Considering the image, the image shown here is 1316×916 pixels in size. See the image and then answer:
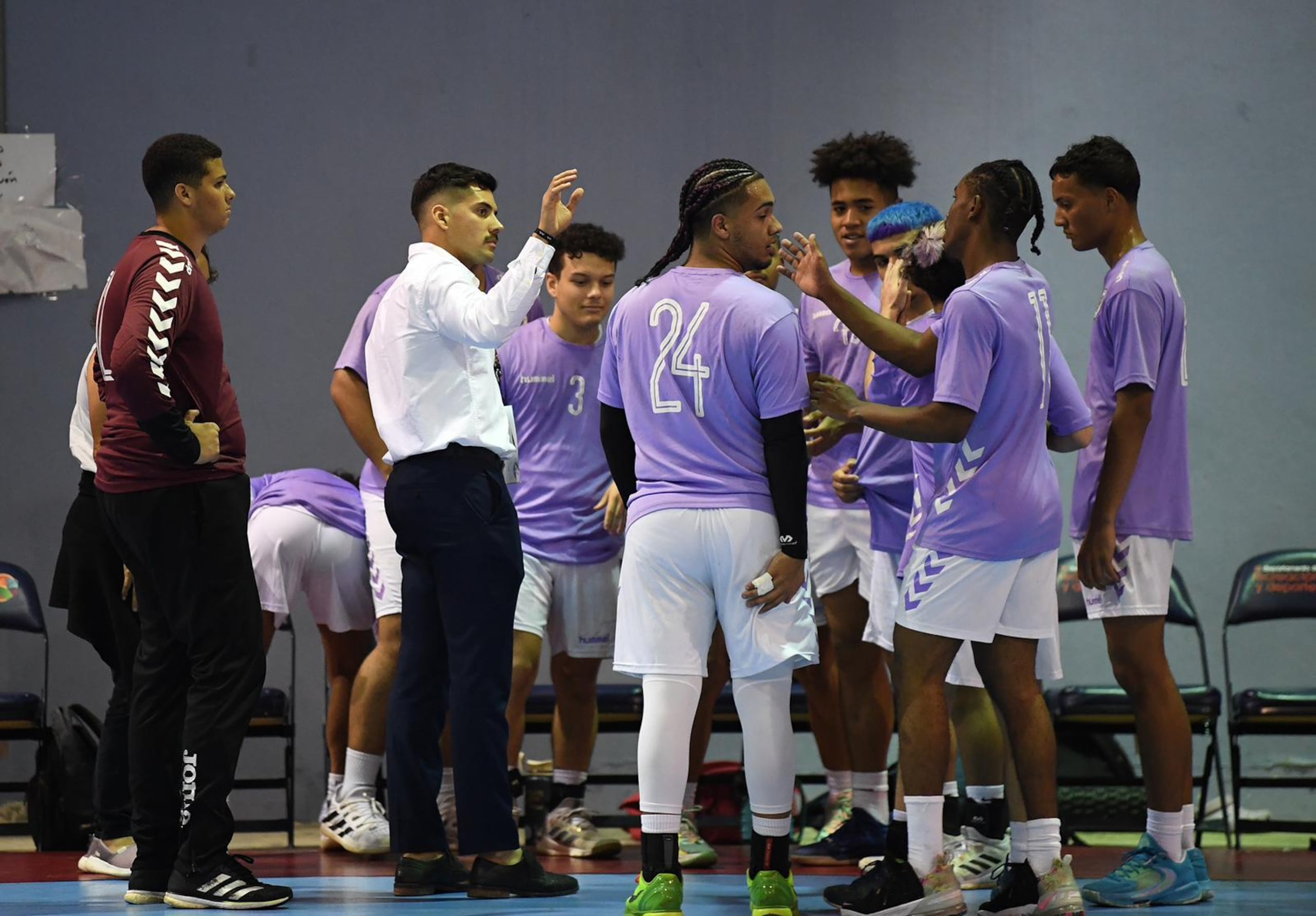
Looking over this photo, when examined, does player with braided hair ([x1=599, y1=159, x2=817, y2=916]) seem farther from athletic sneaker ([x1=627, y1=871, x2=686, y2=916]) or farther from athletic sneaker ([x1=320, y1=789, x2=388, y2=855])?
athletic sneaker ([x1=320, y1=789, x2=388, y2=855])

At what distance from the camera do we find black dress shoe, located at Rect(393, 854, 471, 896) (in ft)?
12.8

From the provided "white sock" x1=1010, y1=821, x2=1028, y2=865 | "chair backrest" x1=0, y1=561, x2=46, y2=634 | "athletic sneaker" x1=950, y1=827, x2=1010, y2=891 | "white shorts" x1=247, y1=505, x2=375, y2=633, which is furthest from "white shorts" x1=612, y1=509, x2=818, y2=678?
"chair backrest" x1=0, y1=561, x2=46, y2=634

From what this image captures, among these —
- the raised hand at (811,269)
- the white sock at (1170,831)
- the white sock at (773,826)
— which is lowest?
the white sock at (1170,831)

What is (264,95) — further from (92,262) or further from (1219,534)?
(1219,534)

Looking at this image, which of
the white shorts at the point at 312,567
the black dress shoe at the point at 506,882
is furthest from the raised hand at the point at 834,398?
the white shorts at the point at 312,567

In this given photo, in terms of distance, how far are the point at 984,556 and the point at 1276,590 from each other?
302 cm

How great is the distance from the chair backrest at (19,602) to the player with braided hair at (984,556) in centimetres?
372

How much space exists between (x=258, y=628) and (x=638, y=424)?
45.3 inches

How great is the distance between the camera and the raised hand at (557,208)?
11.9 feet

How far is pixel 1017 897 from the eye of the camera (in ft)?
11.3

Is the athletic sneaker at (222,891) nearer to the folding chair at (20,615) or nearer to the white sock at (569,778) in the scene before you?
the white sock at (569,778)

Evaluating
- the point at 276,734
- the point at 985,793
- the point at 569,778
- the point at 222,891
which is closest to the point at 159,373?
the point at 222,891

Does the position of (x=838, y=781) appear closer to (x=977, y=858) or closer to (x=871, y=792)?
(x=871, y=792)

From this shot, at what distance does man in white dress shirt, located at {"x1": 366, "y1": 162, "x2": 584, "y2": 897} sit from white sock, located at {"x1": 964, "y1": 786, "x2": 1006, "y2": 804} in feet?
3.66
